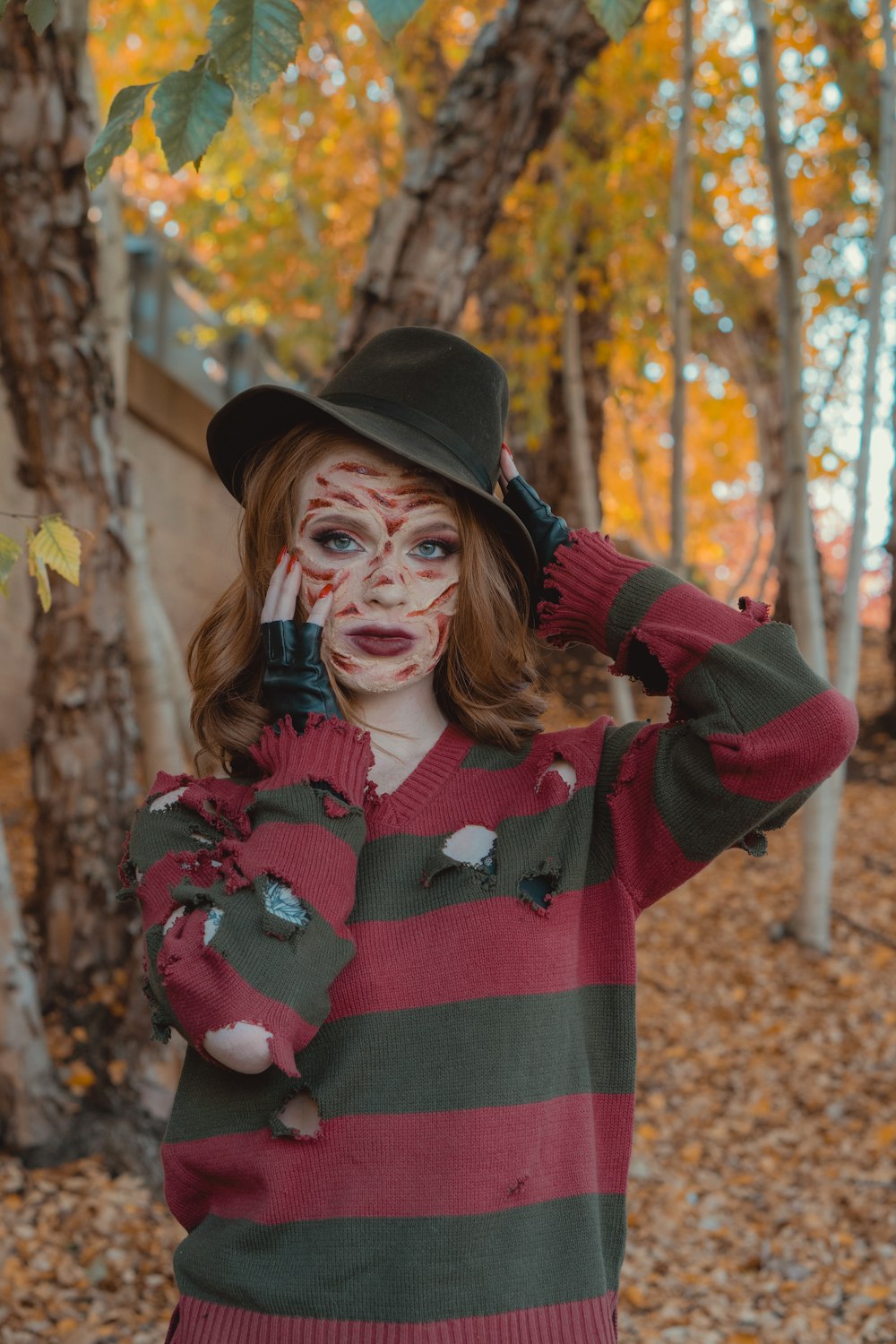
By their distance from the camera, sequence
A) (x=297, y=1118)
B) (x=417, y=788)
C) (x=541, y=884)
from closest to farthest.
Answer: (x=297, y=1118), (x=541, y=884), (x=417, y=788)

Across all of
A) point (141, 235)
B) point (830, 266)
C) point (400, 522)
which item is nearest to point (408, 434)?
point (400, 522)

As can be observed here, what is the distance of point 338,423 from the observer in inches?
70.0

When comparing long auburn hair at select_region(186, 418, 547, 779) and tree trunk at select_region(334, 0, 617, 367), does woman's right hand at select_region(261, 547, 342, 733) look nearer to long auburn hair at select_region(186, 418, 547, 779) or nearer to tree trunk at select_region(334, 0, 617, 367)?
long auburn hair at select_region(186, 418, 547, 779)

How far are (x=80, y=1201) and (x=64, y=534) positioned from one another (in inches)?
81.6

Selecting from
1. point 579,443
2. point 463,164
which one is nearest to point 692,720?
point 463,164

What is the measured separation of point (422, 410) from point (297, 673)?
45 cm

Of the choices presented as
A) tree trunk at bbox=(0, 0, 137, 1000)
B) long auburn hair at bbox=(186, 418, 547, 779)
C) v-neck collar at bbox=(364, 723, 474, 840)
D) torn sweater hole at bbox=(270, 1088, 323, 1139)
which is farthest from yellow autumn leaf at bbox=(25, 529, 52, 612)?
tree trunk at bbox=(0, 0, 137, 1000)

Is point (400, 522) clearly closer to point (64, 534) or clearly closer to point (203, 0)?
point (64, 534)

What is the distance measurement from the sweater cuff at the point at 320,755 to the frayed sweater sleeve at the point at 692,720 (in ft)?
1.18

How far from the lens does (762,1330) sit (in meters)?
3.18

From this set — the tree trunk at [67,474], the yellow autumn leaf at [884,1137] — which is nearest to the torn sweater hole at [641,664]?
the tree trunk at [67,474]

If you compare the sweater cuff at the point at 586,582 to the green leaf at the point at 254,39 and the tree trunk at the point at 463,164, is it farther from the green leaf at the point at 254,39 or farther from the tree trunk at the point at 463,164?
the tree trunk at the point at 463,164

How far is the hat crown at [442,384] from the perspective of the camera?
177 centimetres

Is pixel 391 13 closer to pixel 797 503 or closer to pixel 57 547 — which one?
pixel 57 547
